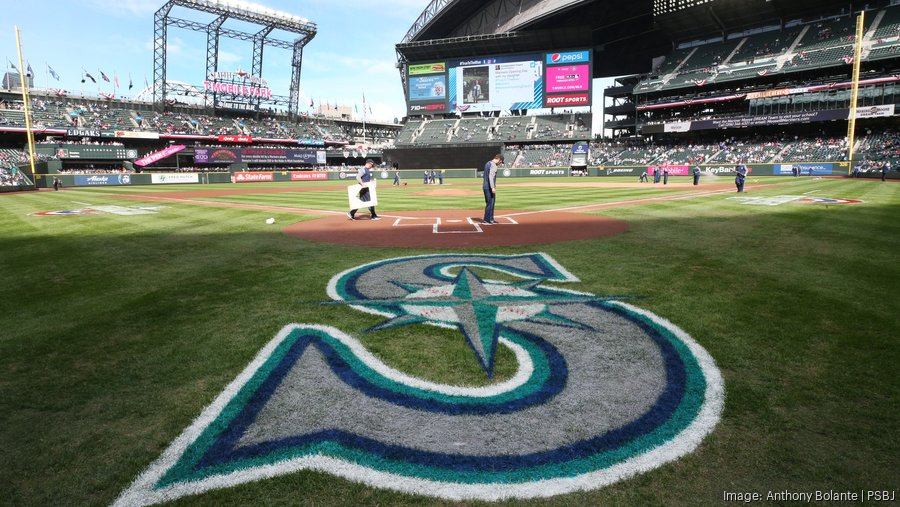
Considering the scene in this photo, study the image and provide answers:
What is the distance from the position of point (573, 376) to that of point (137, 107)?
88.3m

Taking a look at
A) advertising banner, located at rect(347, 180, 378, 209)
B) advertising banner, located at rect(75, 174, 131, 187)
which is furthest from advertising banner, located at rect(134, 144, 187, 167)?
advertising banner, located at rect(347, 180, 378, 209)

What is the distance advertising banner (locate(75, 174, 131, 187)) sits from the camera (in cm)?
4312

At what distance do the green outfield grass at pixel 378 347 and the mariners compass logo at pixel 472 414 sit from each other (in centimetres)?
11

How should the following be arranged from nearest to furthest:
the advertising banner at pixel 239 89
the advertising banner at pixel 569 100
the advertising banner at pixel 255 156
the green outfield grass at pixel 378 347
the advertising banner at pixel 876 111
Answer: the green outfield grass at pixel 378 347 → the advertising banner at pixel 876 111 → the advertising banner at pixel 255 156 → the advertising banner at pixel 569 100 → the advertising banner at pixel 239 89

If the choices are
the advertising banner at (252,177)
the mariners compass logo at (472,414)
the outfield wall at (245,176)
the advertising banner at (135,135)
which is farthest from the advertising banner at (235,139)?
the mariners compass logo at (472,414)

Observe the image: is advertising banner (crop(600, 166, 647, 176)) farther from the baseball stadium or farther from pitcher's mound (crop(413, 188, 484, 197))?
the baseball stadium

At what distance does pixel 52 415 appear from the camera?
10.0 ft

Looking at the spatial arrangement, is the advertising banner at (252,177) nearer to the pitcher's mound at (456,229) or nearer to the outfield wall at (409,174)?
the outfield wall at (409,174)

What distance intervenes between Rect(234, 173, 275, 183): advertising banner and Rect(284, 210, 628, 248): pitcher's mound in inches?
1732

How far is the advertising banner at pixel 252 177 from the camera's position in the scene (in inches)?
2092

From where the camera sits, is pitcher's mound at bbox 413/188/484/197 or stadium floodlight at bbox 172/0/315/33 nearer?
pitcher's mound at bbox 413/188/484/197

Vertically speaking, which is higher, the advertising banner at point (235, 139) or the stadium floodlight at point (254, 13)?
the stadium floodlight at point (254, 13)

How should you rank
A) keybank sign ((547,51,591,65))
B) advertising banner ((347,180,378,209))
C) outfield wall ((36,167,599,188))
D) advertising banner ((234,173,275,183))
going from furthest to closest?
keybank sign ((547,51,591,65))
advertising banner ((234,173,275,183))
outfield wall ((36,167,599,188))
advertising banner ((347,180,378,209))

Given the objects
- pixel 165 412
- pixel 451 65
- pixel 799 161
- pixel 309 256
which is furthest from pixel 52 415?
pixel 451 65
